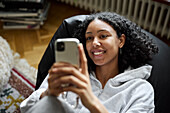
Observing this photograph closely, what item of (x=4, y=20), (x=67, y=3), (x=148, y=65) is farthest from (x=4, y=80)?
(x=67, y=3)

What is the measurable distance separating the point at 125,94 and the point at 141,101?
0.10 meters

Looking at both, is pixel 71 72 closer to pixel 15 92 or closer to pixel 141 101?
pixel 141 101

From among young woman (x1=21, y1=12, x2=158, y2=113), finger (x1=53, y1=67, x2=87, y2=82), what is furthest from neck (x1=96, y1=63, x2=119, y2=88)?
finger (x1=53, y1=67, x2=87, y2=82)

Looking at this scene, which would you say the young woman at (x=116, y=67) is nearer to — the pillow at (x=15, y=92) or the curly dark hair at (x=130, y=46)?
the curly dark hair at (x=130, y=46)

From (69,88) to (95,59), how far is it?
37cm

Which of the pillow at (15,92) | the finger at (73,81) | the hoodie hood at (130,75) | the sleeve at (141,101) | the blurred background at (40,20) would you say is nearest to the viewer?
the finger at (73,81)


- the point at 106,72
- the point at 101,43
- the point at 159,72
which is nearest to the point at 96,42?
the point at 101,43

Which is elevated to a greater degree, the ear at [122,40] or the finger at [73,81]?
the finger at [73,81]

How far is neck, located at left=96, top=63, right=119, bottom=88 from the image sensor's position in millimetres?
1263

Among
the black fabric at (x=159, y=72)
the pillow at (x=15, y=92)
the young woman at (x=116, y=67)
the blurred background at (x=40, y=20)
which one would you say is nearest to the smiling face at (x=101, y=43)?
the young woman at (x=116, y=67)

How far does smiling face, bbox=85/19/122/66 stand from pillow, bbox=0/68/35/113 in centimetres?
94

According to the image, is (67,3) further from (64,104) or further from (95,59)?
(64,104)

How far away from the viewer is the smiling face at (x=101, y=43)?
115cm

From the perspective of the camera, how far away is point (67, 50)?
2.63 ft
